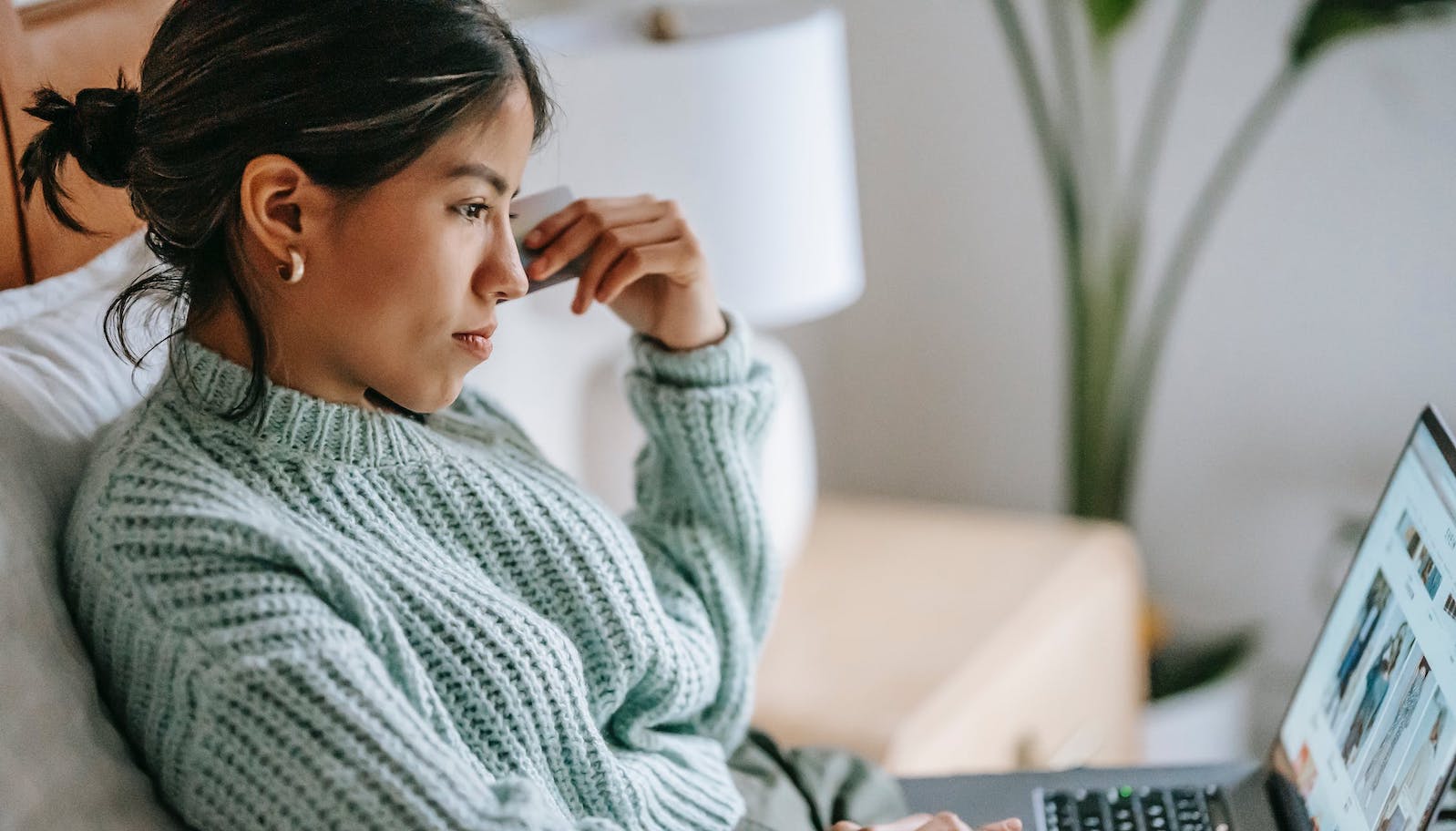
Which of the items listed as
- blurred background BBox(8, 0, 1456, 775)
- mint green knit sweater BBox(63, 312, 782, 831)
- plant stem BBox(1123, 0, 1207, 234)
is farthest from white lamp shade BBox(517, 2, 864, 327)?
plant stem BBox(1123, 0, 1207, 234)

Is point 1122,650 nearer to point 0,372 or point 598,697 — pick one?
point 598,697

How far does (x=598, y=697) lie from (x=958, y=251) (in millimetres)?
1397

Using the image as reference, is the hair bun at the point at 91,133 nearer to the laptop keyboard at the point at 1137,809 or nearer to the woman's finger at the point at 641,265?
the woman's finger at the point at 641,265

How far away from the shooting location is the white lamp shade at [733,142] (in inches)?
55.4

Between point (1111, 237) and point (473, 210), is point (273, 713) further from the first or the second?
point (1111, 237)

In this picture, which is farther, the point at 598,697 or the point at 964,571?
the point at 964,571

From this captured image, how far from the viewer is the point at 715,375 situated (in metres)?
1.12

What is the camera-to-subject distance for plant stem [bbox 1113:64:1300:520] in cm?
193

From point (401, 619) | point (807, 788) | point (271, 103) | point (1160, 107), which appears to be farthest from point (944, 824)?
point (1160, 107)

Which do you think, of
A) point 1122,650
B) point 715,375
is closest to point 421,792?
point 715,375

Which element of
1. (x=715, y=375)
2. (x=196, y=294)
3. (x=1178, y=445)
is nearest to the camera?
(x=196, y=294)

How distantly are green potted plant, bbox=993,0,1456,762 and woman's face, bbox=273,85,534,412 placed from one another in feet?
4.11

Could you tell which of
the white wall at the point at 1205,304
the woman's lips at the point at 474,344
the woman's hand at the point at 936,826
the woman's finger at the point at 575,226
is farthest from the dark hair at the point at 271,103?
the white wall at the point at 1205,304

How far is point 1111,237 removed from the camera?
2.05 m
